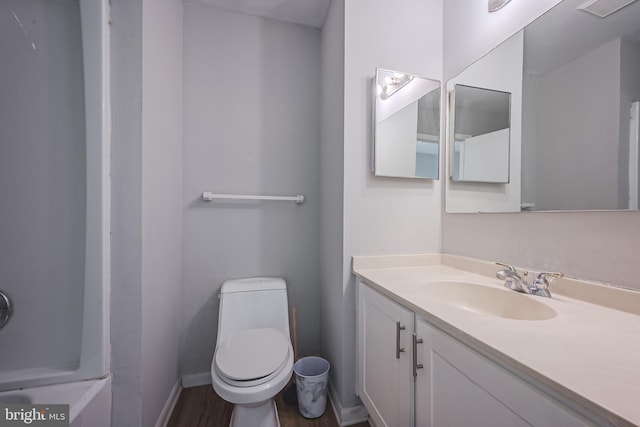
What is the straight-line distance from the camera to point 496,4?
1108 mm

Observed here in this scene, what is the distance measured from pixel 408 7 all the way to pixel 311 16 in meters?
0.67

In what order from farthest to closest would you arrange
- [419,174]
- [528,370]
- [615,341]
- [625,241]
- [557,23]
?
[419,174]
[557,23]
[625,241]
[615,341]
[528,370]

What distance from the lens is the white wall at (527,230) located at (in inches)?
29.5

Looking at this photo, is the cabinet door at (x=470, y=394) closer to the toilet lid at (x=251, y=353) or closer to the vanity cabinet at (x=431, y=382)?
the vanity cabinet at (x=431, y=382)

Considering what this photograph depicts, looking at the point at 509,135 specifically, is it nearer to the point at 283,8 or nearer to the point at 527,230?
the point at 527,230

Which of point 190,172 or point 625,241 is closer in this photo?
point 625,241

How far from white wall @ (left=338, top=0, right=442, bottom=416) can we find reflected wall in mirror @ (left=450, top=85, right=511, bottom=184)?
8.7 inches

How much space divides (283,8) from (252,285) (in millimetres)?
1803

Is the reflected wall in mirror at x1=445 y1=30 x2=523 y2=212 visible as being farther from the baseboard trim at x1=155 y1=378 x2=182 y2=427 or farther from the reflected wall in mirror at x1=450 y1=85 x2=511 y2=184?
the baseboard trim at x1=155 y1=378 x2=182 y2=427

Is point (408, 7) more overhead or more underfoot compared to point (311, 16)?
more underfoot

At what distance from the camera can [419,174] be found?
1340mm

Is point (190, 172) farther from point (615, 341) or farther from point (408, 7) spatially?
point (615, 341)

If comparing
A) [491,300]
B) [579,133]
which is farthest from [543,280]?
[579,133]

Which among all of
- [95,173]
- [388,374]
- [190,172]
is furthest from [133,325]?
[388,374]
